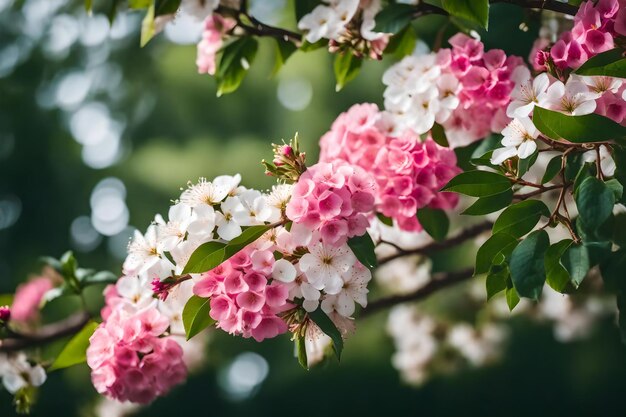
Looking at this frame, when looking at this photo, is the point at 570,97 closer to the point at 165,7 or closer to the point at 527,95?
the point at 527,95

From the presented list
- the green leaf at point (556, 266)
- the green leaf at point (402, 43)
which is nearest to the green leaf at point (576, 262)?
the green leaf at point (556, 266)

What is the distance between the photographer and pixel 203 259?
0.95m

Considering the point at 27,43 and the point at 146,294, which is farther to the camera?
the point at 27,43

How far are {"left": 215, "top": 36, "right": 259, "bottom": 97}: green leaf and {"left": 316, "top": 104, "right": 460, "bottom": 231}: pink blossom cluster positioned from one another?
0.23m

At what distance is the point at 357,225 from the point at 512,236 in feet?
0.68

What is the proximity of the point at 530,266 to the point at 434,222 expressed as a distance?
387 millimetres

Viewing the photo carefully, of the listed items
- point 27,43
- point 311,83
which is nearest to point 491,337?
point 311,83

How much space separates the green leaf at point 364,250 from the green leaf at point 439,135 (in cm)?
27

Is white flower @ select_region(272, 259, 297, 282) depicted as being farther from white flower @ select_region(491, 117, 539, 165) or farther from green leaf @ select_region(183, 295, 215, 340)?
white flower @ select_region(491, 117, 539, 165)

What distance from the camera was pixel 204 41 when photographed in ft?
4.54

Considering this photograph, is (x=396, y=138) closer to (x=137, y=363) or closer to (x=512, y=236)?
(x=512, y=236)

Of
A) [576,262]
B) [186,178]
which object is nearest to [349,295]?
[576,262]

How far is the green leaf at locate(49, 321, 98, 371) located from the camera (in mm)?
1255

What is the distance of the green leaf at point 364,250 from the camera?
39.3 inches
